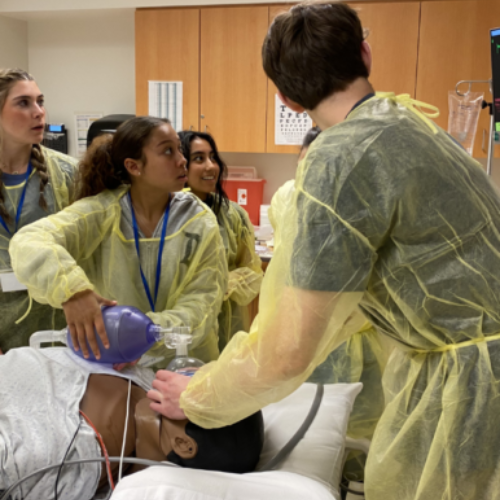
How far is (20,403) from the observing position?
1.31 m

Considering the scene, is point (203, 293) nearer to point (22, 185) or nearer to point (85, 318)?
point (85, 318)

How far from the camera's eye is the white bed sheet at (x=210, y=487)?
105cm

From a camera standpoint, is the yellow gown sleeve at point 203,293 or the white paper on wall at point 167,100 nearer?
the yellow gown sleeve at point 203,293

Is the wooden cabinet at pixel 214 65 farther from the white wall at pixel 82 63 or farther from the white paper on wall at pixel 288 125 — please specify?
the white wall at pixel 82 63

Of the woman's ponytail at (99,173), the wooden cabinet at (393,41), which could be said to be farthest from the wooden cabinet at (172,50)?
the woman's ponytail at (99,173)

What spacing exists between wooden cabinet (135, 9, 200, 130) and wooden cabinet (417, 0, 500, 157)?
4.66 ft

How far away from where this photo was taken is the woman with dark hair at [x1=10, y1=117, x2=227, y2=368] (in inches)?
63.7

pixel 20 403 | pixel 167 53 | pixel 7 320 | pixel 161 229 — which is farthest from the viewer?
pixel 167 53

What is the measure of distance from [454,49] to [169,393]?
2907mm

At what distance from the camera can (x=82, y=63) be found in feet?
14.1

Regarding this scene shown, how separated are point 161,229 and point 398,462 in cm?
103

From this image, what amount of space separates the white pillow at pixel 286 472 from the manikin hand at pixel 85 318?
1.30 ft

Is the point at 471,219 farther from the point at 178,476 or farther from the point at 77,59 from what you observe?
the point at 77,59

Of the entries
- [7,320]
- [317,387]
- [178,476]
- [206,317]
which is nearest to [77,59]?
[7,320]
